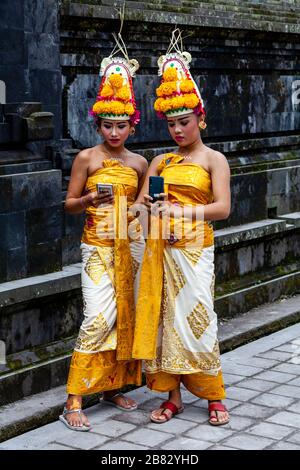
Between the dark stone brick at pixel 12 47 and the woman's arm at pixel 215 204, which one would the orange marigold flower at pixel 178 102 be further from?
the dark stone brick at pixel 12 47

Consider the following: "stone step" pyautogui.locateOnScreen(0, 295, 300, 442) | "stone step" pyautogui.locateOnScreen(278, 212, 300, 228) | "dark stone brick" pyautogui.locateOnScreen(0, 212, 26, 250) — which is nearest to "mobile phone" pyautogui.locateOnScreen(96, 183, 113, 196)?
"dark stone brick" pyautogui.locateOnScreen(0, 212, 26, 250)

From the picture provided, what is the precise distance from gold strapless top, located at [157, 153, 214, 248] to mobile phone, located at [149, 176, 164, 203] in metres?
0.19

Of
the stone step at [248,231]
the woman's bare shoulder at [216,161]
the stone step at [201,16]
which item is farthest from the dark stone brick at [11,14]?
the stone step at [248,231]

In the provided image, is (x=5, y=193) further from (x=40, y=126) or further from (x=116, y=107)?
(x=116, y=107)

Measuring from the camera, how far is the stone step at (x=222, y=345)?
5496 millimetres

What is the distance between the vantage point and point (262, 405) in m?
6.02

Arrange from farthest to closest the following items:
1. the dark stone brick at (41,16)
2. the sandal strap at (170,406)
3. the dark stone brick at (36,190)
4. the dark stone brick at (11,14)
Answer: the dark stone brick at (41,16), the dark stone brick at (11,14), the dark stone brick at (36,190), the sandal strap at (170,406)

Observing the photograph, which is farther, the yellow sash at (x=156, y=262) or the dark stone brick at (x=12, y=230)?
the dark stone brick at (x=12, y=230)

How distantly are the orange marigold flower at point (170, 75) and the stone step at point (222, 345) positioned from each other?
195cm

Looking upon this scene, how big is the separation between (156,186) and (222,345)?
84.9 inches

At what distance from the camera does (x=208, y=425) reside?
5633mm

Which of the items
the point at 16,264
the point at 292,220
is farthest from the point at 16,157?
the point at 292,220

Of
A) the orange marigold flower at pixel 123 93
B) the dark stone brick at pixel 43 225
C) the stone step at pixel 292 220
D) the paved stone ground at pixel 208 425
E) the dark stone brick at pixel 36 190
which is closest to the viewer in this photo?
the paved stone ground at pixel 208 425
